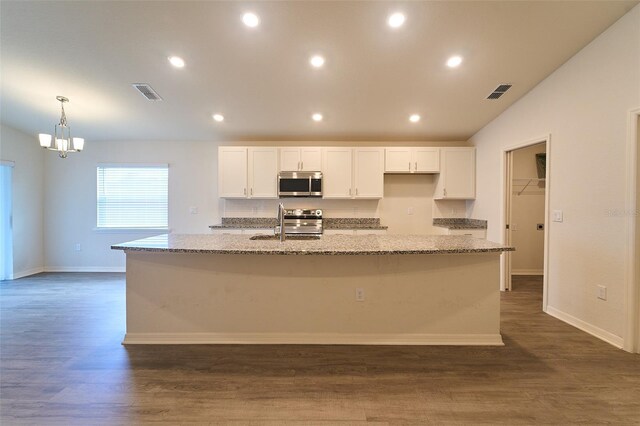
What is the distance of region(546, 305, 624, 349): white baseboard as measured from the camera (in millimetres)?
2430

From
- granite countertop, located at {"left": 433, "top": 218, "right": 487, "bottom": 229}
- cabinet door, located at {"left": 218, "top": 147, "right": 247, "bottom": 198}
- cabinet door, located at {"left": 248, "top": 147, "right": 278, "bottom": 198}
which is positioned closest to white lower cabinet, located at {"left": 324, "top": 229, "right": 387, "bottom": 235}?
granite countertop, located at {"left": 433, "top": 218, "right": 487, "bottom": 229}

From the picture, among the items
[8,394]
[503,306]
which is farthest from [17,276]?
[503,306]

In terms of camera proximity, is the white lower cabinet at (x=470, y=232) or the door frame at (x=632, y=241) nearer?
the door frame at (x=632, y=241)

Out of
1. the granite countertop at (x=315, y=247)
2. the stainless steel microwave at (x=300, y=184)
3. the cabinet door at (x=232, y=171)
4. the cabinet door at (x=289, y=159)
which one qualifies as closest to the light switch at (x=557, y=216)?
the granite countertop at (x=315, y=247)

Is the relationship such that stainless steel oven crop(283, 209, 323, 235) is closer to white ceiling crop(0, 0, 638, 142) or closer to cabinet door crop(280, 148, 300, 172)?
cabinet door crop(280, 148, 300, 172)

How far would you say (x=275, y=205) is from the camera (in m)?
5.07

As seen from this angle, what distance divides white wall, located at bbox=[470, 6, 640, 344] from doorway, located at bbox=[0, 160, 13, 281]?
815 centimetres

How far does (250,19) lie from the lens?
2.44m

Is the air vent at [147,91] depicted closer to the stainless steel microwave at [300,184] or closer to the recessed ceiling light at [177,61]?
the recessed ceiling light at [177,61]

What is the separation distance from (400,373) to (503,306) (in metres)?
2.21

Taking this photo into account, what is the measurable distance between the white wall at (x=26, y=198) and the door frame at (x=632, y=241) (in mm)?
8256

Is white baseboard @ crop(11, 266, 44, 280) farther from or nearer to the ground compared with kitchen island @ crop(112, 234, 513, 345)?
nearer to the ground

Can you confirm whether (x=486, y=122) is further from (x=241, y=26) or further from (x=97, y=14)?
(x=97, y=14)

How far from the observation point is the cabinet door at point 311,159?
4.71 m
